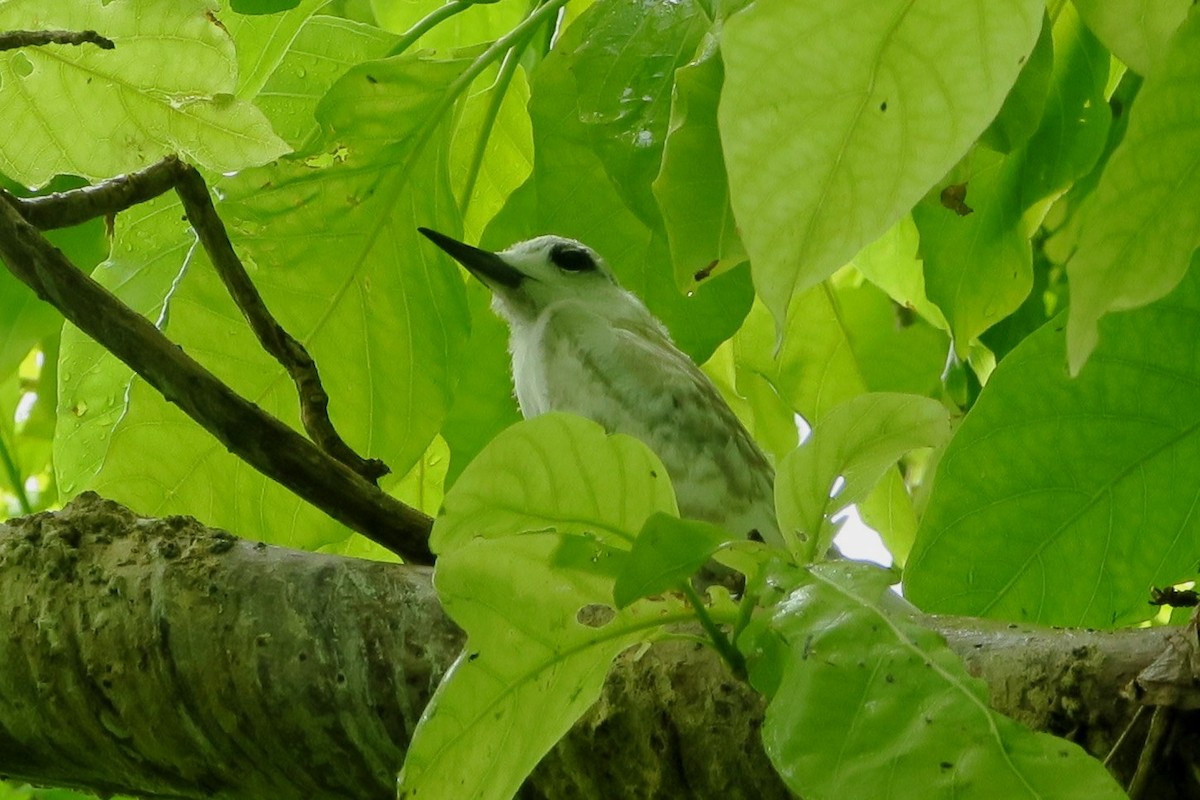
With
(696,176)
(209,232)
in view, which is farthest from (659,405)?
(696,176)

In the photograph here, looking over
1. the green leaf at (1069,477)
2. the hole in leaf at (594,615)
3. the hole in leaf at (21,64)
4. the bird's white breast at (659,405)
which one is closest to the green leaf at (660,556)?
the hole in leaf at (594,615)

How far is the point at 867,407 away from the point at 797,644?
0.56 feet

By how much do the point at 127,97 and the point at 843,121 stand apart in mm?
577

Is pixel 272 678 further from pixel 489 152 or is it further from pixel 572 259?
pixel 572 259

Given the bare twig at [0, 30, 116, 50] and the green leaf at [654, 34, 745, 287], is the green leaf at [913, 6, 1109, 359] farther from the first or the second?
the bare twig at [0, 30, 116, 50]

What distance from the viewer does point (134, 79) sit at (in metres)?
1.01

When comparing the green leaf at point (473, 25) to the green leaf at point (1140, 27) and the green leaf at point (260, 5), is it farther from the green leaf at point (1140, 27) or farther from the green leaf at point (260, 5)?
the green leaf at point (1140, 27)

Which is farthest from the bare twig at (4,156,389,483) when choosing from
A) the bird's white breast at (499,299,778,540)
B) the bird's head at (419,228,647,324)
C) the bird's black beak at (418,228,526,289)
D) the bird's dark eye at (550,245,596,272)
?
the bird's dark eye at (550,245,596,272)

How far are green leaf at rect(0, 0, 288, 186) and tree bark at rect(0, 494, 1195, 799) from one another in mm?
253

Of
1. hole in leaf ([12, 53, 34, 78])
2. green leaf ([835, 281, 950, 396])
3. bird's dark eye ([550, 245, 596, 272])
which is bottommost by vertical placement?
green leaf ([835, 281, 950, 396])

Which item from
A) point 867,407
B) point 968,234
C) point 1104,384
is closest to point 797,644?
point 867,407

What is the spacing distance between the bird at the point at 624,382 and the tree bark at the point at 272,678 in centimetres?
47

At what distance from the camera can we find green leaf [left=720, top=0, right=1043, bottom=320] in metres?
0.62

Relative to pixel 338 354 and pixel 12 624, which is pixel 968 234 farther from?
pixel 12 624
